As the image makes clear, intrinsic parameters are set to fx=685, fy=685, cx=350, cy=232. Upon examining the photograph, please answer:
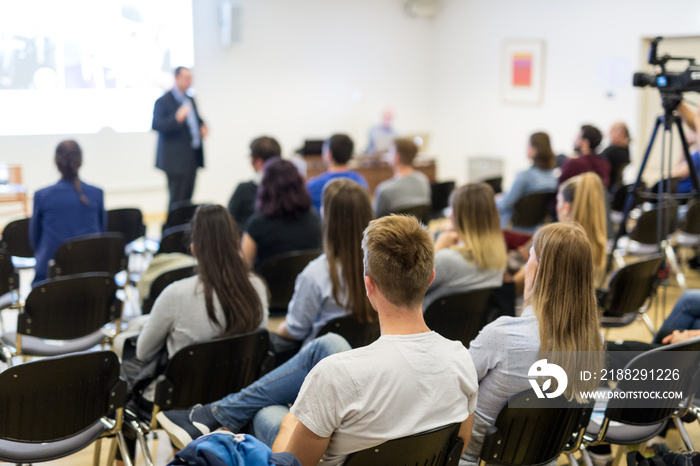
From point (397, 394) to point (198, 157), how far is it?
18.9ft

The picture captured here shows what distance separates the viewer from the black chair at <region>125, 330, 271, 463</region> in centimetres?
251

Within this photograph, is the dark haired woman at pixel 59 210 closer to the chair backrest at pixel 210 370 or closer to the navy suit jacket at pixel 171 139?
the chair backrest at pixel 210 370

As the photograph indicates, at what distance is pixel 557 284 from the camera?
210 cm

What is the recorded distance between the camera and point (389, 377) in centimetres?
165

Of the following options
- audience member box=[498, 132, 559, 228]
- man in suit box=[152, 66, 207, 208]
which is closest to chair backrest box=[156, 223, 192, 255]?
man in suit box=[152, 66, 207, 208]

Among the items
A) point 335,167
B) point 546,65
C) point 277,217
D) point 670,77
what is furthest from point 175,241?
point 546,65

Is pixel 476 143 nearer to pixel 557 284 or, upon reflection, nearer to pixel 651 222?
pixel 651 222

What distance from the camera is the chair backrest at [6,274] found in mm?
3729

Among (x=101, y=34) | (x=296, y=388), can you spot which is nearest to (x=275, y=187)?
(x=296, y=388)

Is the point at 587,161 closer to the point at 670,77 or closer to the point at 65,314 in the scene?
the point at 670,77

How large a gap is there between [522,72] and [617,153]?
4.06 meters

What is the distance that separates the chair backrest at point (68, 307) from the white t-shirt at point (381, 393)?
196 cm

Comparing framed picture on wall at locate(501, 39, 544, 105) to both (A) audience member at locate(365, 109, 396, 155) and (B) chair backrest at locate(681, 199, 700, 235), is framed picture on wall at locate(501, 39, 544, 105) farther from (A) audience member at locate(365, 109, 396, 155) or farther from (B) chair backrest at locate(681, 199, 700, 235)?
(B) chair backrest at locate(681, 199, 700, 235)

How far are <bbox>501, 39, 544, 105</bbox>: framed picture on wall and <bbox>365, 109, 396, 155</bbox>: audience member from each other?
1.85 m
